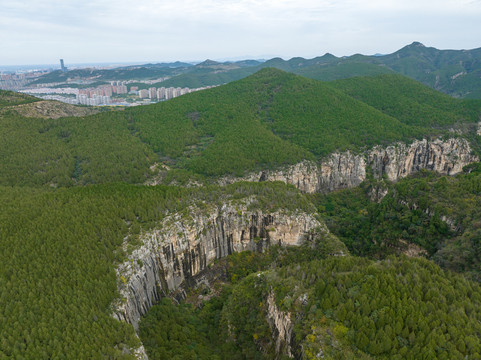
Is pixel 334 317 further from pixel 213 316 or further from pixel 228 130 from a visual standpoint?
pixel 228 130

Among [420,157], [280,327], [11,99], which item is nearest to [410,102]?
[420,157]

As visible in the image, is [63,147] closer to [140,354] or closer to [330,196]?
[140,354]

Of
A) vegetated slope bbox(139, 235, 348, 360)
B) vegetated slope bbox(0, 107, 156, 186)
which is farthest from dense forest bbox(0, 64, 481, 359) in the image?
vegetated slope bbox(0, 107, 156, 186)

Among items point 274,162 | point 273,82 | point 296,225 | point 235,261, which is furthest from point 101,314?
point 273,82

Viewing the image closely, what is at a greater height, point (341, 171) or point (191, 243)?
point (341, 171)

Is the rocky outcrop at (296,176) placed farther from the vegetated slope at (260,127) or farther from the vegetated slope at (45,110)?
the vegetated slope at (45,110)

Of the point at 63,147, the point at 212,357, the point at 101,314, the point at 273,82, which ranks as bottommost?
the point at 212,357

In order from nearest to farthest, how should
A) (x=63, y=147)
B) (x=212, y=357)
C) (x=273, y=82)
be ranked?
1. (x=212, y=357)
2. (x=63, y=147)
3. (x=273, y=82)
